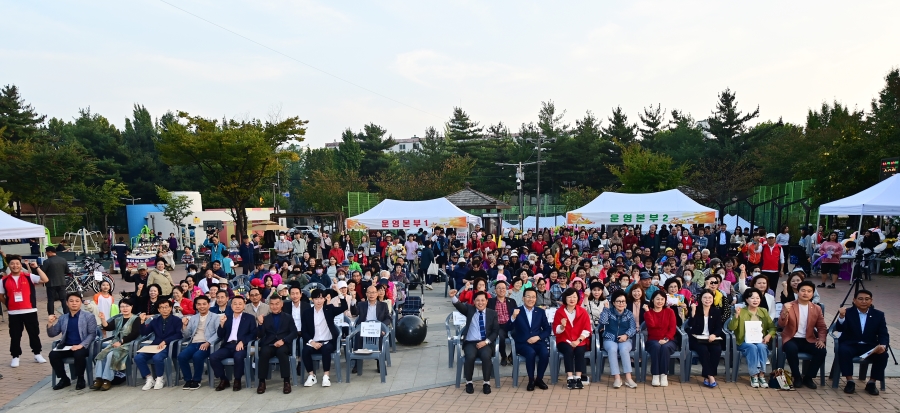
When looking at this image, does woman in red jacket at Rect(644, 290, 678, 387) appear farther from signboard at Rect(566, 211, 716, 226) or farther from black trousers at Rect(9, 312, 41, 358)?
signboard at Rect(566, 211, 716, 226)

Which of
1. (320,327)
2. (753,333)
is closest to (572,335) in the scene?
(753,333)

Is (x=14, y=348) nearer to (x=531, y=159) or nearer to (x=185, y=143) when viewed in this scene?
(x=185, y=143)

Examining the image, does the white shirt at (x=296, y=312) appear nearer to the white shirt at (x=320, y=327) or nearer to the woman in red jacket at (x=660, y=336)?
the white shirt at (x=320, y=327)

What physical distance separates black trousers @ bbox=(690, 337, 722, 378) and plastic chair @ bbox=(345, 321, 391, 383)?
3.71 m

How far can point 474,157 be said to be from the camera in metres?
50.1

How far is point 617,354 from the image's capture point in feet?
22.1

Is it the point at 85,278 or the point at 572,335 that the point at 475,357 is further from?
the point at 85,278

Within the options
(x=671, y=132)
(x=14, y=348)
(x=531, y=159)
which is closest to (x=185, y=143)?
(x=14, y=348)

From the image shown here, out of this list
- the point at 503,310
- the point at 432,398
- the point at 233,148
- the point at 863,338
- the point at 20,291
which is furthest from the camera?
the point at 233,148

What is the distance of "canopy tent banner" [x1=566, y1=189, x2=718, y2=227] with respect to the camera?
57.6 ft

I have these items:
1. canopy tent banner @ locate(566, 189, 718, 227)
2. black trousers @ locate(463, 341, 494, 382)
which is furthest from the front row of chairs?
canopy tent banner @ locate(566, 189, 718, 227)

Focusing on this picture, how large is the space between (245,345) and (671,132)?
4666 centimetres

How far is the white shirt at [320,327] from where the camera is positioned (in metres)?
7.14

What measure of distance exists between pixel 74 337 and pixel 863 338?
917 centimetres
